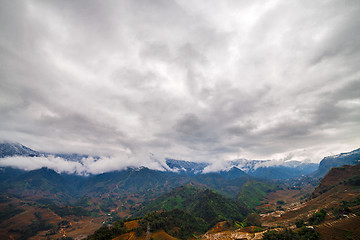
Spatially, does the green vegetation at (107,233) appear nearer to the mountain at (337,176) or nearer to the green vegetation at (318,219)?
the green vegetation at (318,219)

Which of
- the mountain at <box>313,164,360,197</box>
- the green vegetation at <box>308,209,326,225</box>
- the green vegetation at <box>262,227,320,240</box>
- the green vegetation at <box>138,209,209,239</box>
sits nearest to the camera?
the green vegetation at <box>262,227,320,240</box>

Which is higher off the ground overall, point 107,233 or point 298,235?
point 298,235

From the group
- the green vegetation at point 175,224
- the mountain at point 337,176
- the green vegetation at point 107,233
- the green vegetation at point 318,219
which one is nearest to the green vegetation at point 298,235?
the green vegetation at point 318,219

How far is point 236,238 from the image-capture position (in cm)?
10738

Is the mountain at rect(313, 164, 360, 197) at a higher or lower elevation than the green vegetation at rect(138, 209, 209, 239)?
higher

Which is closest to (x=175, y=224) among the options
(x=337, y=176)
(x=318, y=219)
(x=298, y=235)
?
(x=298, y=235)

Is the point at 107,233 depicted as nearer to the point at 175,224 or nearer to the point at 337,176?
the point at 175,224

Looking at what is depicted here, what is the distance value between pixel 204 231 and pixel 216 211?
49529 millimetres

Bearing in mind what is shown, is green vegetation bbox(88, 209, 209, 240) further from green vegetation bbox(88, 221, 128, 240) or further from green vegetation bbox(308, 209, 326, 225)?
green vegetation bbox(308, 209, 326, 225)

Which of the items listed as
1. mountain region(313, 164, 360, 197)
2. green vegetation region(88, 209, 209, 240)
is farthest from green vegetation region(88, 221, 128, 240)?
mountain region(313, 164, 360, 197)

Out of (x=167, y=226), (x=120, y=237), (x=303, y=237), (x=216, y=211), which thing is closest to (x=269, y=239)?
(x=303, y=237)

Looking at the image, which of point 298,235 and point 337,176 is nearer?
point 298,235

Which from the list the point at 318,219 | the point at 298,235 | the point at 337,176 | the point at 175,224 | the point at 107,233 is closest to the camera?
the point at 298,235

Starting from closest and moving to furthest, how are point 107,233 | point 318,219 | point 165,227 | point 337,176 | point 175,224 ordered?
point 318,219
point 107,233
point 165,227
point 175,224
point 337,176
